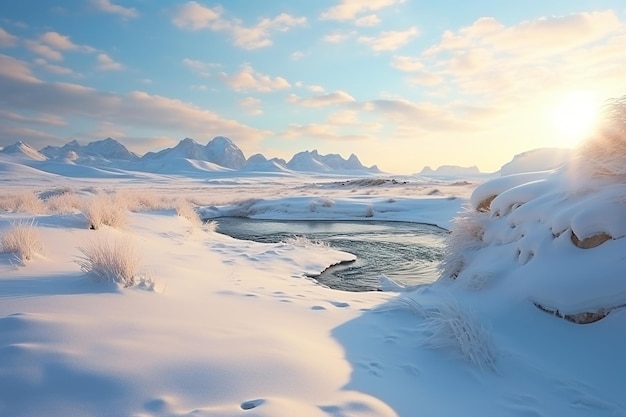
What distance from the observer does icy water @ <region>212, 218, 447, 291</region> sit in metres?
8.27

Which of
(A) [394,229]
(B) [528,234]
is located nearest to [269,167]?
(A) [394,229]

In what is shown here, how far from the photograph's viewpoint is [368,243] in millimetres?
13078

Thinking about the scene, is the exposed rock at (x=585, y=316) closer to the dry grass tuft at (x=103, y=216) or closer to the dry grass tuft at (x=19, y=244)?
the dry grass tuft at (x=19, y=244)

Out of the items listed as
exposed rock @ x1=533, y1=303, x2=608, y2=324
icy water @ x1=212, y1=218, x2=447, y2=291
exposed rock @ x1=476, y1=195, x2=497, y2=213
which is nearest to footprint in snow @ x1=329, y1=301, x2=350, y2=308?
exposed rock @ x1=533, y1=303, x2=608, y2=324

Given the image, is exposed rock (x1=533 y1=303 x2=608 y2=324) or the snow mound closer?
exposed rock (x1=533 y1=303 x2=608 y2=324)

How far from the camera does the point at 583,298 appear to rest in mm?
3617

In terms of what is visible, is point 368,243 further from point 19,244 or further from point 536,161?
point 19,244

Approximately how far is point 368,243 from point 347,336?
31.7 feet

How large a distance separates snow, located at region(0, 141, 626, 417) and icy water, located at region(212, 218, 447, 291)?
211cm

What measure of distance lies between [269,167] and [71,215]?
177405mm

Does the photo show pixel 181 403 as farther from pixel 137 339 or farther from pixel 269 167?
pixel 269 167

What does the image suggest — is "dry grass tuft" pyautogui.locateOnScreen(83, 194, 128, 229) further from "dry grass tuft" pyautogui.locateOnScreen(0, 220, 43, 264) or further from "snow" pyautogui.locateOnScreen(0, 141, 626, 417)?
"dry grass tuft" pyautogui.locateOnScreen(0, 220, 43, 264)

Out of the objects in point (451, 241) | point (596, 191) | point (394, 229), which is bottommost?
point (394, 229)

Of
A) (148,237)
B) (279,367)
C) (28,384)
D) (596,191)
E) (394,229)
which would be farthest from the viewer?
(394,229)
